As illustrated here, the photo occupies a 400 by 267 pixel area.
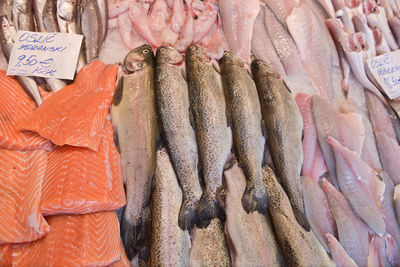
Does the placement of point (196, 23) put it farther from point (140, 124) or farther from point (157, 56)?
point (140, 124)

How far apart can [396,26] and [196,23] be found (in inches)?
65.1

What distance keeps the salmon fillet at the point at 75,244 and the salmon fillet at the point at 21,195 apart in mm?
59

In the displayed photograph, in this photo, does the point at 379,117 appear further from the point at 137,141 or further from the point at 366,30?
the point at 137,141

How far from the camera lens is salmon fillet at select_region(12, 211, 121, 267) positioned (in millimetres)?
1229

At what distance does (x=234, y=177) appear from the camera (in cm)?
155

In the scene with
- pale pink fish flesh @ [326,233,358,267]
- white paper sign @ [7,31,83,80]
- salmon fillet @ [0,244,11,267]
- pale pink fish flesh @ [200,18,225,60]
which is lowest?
salmon fillet @ [0,244,11,267]

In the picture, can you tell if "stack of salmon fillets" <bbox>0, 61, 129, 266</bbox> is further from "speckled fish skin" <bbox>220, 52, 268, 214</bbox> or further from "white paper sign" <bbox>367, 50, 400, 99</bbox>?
"white paper sign" <bbox>367, 50, 400, 99</bbox>

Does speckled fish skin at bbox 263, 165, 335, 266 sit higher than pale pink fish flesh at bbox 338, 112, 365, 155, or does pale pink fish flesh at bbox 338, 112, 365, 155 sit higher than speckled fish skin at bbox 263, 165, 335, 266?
pale pink fish flesh at bbox 338, 112, 365, 155

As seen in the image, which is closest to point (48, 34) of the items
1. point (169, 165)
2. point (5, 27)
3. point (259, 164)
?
point (5, 27)

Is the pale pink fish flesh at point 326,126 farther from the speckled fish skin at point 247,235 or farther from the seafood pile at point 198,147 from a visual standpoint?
the speckled fish skin at point 247,235

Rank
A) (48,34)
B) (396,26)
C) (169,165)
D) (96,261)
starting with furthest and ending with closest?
1. (396,26)
2. (48,34)
3. (169,165)
4. (96,261)

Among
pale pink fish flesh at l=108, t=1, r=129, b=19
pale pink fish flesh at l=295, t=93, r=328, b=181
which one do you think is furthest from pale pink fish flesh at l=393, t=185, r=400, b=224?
pale pink fish flesh at l=108, t=1, r=129, b=19

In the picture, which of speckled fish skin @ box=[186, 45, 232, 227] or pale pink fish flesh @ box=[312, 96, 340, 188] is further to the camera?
pale pink fish flesh @ box=[312, 96, 340, 188]

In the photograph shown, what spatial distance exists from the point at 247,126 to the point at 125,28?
112cm
